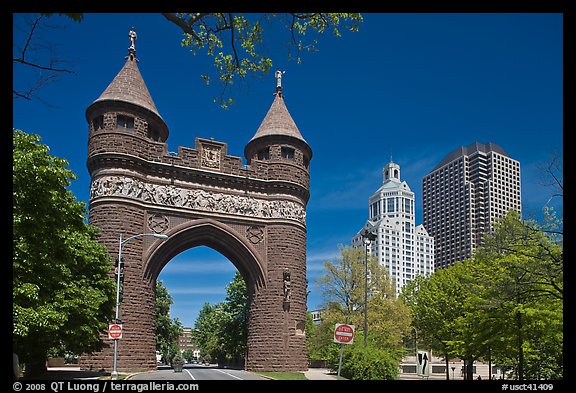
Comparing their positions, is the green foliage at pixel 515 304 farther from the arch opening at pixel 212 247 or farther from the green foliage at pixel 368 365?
the arch opening at pixel 212 247

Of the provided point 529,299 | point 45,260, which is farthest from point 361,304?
point 45,260

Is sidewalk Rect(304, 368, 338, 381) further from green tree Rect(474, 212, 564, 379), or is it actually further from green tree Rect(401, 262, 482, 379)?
green tree Rect(474, 212, 564, 379)

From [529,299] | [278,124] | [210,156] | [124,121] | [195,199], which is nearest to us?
[529,299]

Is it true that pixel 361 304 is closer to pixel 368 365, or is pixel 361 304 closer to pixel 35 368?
pixel 368 365

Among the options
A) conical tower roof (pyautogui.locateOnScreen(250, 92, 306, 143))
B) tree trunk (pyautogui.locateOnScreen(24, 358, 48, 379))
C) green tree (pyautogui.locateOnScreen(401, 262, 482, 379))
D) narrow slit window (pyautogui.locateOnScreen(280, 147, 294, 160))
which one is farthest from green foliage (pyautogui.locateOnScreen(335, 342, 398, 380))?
conical tower roof (pyautogui.locateOnScreen(250, 92, 306, 143))

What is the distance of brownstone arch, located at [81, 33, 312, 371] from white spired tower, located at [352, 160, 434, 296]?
103m

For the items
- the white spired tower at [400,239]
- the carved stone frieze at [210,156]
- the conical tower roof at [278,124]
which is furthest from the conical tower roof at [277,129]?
the white spired tower at [400,239]

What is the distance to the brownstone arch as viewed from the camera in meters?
33.7

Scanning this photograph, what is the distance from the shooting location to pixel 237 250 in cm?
3809

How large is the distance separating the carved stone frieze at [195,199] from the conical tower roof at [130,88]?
5275mm

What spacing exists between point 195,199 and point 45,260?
20417mm

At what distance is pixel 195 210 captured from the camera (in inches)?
1443
